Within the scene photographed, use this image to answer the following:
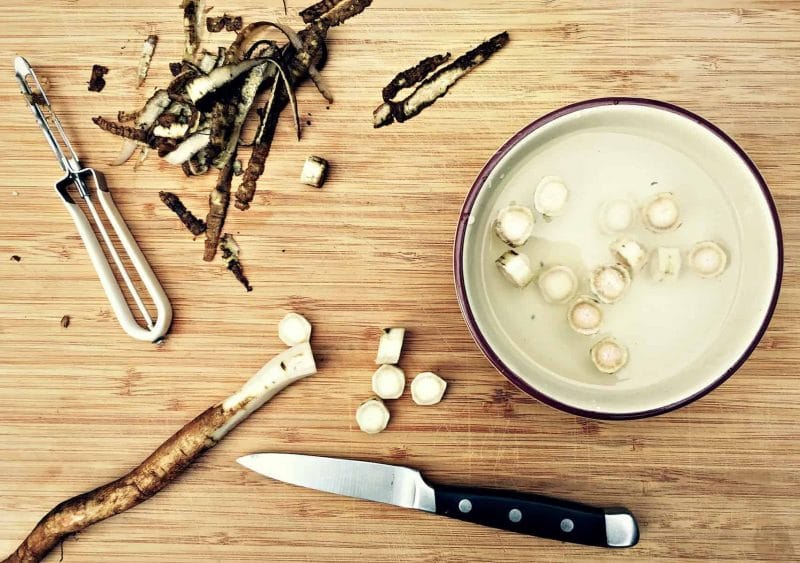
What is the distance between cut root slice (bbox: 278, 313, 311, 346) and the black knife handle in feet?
1.18

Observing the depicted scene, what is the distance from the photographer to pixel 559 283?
925mm

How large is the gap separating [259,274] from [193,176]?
0.70 feet

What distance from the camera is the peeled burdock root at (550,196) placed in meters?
0.91

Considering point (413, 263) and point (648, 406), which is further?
point (413, 263)

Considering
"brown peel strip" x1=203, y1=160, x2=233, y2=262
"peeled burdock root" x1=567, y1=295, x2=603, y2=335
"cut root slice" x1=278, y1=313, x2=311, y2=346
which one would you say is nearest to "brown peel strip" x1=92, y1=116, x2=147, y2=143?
"brown peel strip" x1=203, y1=160, x2=233, y2=262

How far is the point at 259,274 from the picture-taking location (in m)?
1.08

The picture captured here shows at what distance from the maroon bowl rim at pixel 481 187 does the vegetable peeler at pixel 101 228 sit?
545mm

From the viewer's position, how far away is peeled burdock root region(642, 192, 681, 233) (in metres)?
0.90

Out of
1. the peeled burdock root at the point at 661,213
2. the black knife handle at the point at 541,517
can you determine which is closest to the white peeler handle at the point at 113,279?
the black knife handle at the point at 541,517

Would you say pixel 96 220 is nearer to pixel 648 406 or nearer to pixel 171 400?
pixel 171 400

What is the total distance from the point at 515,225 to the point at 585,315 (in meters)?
0.18

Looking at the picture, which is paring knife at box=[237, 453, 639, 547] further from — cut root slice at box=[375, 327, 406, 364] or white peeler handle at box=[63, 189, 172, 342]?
white peeler handle at box=[63, 189, 172, 342]

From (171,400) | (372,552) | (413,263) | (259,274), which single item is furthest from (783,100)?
(171,400)

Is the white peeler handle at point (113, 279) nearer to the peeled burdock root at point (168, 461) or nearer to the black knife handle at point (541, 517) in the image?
the peeled burdock root at point (168, 461)
